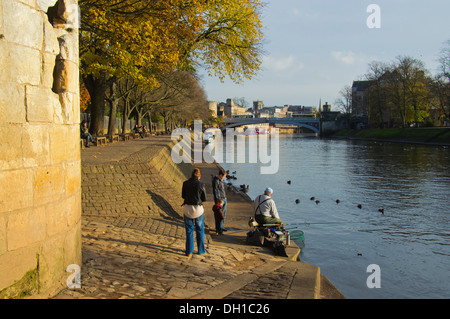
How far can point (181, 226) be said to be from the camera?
33.7 ft

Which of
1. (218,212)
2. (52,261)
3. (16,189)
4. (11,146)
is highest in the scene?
(11,146)

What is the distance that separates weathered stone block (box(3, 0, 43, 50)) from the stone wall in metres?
0.01

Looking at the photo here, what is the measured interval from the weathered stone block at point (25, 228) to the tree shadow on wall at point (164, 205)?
5.95 meters

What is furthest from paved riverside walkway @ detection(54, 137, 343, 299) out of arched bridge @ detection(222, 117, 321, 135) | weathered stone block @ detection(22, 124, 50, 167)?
arched bridge @ detection(222, 117, 321, 135)

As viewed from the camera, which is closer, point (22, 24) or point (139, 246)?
point (22, 24)

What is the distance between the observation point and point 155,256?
735cm

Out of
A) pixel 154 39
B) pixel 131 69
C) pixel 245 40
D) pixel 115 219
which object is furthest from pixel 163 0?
pixel 115 219

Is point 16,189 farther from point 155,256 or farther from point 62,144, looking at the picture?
point 155,256

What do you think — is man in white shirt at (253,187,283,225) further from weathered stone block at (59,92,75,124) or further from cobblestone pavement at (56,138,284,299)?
weathered stone block at (59,92,75,124)

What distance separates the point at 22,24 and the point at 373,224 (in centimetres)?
1360

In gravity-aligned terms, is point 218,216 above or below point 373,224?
above

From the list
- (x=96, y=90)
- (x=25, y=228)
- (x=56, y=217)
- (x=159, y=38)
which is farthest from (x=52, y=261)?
(x=96, y=90)
